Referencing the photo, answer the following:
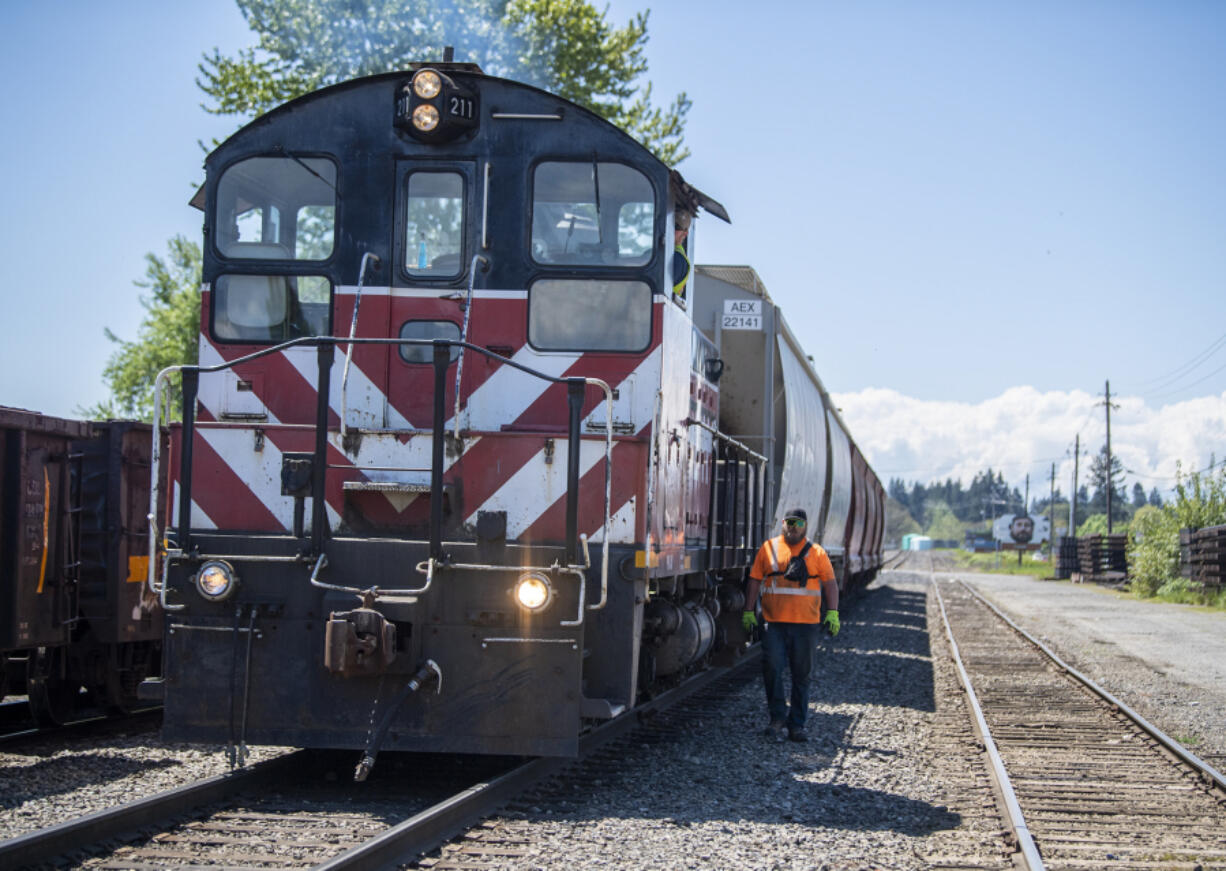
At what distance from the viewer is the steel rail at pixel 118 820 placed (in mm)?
4820

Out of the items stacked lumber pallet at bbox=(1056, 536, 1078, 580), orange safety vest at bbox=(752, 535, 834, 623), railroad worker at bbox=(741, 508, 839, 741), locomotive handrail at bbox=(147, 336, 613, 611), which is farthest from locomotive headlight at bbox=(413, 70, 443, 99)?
stacked lumber pallet at bbox=(1056, 536, 1078, 580)

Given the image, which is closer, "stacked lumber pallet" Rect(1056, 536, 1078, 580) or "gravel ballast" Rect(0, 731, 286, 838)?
"gravel ballast" Rect(0, 731, 286, 838)

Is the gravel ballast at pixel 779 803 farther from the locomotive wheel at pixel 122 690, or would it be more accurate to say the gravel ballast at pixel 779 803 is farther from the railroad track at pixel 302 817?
the locomotive wheel at pixel 122 690

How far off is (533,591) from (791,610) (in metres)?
3.47

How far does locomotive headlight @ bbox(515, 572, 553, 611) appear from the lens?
6.26m

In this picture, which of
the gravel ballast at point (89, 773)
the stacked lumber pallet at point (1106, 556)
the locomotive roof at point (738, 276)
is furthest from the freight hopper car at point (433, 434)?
the stacked lumber pallet at point (1106, 556)

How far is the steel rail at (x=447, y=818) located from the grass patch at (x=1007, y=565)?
176 ft

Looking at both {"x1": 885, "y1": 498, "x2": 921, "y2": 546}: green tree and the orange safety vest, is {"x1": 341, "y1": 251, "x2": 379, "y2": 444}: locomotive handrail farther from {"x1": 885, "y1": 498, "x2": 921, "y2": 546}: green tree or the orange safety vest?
{"x1": 885, "y1": 498, "x2": 921, "y2": 546}: green tree

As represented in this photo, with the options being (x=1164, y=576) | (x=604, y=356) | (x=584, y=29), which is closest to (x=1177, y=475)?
(x=1164, y=576)

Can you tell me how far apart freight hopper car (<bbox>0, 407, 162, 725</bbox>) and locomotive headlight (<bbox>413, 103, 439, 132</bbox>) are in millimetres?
3561

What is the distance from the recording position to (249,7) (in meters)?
21.0

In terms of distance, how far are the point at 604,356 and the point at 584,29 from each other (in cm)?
1551

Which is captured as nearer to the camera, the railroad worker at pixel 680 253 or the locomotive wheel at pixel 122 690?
the railroad worker at pixel 680 253

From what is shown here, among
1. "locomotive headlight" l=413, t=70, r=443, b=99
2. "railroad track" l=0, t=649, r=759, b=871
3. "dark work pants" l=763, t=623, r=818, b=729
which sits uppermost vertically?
"locomotive headlight" l=413, t=70, r=443, b=99
